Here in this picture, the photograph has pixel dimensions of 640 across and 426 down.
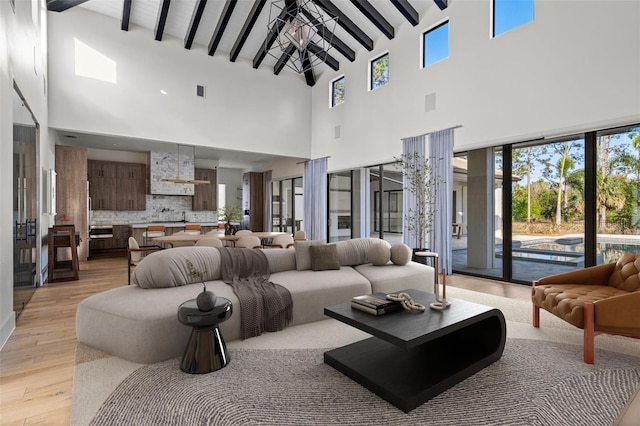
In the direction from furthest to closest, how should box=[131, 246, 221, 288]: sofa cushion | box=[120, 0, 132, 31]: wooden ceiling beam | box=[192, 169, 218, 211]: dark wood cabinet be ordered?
box=[192, 169, 218, 211]: dark wood cabinet
box=[120, 0, 132, 31]: wooden ceiling beam
box=[131, 246, 221, 288]: sofa cushion

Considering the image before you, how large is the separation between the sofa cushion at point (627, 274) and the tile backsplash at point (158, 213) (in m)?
9.47

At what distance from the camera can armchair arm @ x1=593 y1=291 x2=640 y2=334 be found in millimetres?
2361

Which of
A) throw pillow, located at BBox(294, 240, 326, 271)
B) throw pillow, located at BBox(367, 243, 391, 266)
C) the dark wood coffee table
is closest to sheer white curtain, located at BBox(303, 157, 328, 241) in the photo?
throw pillow, located at BBox(367, 243, 391, 266)

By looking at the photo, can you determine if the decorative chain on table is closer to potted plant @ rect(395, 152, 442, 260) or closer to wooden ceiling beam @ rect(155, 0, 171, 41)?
potted plant @ rect(395, 152, 442, 260)

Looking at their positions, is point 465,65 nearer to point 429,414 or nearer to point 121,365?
point 429,414

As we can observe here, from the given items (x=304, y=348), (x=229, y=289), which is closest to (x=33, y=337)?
(x=229, y=289)

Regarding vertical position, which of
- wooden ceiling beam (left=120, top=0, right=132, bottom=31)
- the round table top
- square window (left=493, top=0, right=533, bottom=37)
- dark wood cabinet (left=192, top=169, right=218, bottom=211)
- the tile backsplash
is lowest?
the round table top

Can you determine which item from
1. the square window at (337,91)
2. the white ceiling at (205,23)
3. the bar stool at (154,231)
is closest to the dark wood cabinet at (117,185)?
the white ceiling at (205,23)

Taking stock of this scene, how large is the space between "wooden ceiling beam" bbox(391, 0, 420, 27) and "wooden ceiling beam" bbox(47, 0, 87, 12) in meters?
5.66

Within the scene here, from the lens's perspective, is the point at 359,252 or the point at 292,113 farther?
the point at 292,113

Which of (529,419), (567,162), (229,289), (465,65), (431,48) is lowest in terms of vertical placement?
(529,419)

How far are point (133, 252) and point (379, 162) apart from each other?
5084 millimetres

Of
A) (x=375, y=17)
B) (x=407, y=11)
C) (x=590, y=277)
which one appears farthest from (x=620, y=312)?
(x=375, y=17)

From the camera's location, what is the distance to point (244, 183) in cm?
1192
